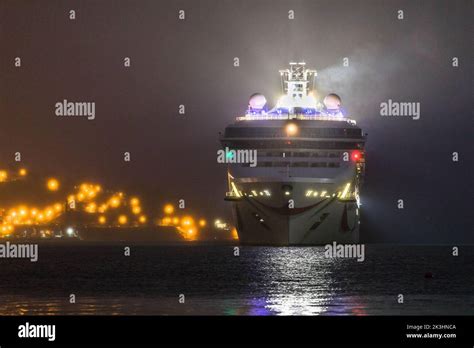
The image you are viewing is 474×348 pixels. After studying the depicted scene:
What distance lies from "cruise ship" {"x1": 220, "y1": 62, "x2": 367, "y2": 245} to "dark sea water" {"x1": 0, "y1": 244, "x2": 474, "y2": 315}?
8.99 ft

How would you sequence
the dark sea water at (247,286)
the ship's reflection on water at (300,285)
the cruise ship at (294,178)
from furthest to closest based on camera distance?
the cruise ship at (294,178)
the ship's reflection on water at (300,285)
the dark sea water at (247,286)

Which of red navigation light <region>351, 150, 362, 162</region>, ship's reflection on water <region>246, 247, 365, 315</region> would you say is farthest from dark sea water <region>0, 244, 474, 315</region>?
red navigation light <region>351, 150, 362, 162</region>

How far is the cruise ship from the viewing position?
383 feet

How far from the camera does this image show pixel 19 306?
5038 centimetres

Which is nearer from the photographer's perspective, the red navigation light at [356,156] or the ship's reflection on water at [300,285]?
the ship's reflection on water at [300,285]

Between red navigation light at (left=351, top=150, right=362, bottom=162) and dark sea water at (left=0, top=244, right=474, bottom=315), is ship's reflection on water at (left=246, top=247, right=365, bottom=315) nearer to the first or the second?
dark sea water at (left=0, top=244, right=474, bottom=315)

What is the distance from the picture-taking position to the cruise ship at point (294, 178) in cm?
11688

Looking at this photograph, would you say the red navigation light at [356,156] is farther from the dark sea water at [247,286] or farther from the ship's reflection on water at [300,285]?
the dark sea water at [247,286]

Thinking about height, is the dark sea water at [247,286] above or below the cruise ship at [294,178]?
below

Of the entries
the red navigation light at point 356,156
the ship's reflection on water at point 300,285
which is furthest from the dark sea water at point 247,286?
the red navigation light at point 356,156

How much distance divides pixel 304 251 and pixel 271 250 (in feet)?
12.2

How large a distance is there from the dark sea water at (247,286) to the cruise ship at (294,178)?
8.99 feet
